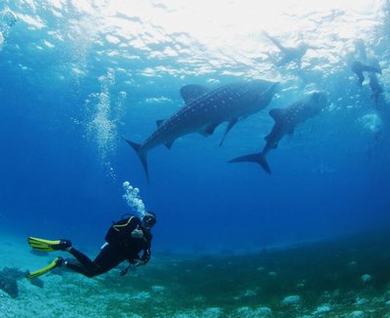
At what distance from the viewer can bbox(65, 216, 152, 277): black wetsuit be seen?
752 cm

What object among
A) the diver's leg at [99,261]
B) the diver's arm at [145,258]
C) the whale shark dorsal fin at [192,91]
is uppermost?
the whale shark dorsal fin at [192,91]

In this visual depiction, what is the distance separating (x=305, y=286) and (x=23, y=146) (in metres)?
79.4

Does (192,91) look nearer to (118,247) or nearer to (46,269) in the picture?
(118,247)

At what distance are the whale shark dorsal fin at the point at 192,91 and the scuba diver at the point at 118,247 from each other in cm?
244

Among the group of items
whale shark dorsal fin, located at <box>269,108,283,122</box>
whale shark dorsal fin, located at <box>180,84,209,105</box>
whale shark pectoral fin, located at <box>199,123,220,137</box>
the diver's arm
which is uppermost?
whale shark dorsal fin, located at <box>269,108,283,122</box>

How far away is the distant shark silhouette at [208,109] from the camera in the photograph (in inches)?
274

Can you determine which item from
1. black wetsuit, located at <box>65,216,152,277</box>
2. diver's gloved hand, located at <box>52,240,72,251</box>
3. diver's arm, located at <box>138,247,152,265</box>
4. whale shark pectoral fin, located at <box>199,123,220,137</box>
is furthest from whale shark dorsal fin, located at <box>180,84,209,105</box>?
diver's gloved hand, located at <box>52,240,72,251</box>

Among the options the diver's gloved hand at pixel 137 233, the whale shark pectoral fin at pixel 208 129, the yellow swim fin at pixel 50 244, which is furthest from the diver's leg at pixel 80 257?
the whale shark pectoral fin at pixel 208 129

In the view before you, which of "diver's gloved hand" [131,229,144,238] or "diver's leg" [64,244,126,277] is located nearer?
"diver's gloved hand" [131,229,144,238]

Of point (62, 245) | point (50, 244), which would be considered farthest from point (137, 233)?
point (50, 244)

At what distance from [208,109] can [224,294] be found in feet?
25.7

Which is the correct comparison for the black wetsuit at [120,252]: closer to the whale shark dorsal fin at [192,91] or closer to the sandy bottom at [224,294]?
the whale shark dorsal fin at [192,91]

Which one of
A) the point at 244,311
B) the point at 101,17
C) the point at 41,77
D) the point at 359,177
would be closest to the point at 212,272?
the point at 244,311

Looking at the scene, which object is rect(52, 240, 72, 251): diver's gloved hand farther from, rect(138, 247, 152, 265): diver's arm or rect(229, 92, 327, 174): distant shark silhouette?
rect(229, 92, 327, 174): distant shark silhouette
